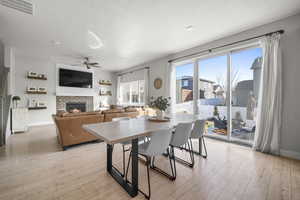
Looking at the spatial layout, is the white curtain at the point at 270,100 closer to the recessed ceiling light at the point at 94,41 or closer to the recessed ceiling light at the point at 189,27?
the recessed ceiling light at the point at 189,27

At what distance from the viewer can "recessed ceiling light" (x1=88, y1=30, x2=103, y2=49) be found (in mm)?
3188

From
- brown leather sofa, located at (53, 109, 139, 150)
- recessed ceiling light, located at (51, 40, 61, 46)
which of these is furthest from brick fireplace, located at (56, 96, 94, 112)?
brown leather sofa, located at (53, 109, 139, 150)

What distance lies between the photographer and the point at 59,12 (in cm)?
230

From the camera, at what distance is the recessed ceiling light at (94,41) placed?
10.5 ft

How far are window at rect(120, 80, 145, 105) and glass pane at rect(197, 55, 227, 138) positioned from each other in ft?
9.36

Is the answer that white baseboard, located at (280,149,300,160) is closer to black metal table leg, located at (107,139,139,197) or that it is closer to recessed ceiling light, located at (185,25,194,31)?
black metal table leg, located at (107,139,139,197)

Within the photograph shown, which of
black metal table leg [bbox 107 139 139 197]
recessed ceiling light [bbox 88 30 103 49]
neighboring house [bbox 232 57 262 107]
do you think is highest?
recessed ceiling light [bbox 88 30 103 49]

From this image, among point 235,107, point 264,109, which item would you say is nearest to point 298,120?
point 264,109

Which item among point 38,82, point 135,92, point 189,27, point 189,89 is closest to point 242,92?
point 189,89

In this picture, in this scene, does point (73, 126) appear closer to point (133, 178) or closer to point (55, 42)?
point (133, 178)

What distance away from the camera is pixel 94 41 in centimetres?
355

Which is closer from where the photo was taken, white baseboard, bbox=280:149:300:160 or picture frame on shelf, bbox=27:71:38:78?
white baseboard, bbox=280:149:300:160

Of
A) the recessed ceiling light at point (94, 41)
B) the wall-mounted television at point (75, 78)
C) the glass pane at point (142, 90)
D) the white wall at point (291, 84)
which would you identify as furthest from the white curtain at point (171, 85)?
the wall-mounted television at point (75, 78)

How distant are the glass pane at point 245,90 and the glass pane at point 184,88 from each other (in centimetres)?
120
